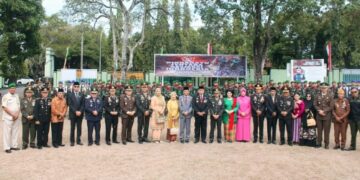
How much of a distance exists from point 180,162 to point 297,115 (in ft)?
13.0

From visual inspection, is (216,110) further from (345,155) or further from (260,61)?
(260,61)

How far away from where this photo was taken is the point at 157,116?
38.2ft

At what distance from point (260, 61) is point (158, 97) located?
1317cm

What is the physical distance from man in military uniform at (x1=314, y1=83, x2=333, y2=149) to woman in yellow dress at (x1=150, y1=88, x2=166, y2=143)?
4.00 m

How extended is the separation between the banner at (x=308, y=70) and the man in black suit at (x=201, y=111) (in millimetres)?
9451

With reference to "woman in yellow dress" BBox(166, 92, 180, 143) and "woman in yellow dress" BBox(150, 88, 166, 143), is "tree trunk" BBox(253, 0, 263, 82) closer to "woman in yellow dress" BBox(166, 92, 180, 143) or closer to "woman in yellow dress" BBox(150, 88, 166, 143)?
"woman in yellow dress" BBox(166, 92, 180, 143)

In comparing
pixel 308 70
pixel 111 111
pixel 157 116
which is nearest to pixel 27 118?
pixel 111 111

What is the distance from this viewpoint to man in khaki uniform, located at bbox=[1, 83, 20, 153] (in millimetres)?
10009

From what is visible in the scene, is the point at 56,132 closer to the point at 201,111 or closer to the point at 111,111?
the point at 111,111

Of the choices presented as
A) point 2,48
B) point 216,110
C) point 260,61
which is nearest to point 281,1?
point 260,61

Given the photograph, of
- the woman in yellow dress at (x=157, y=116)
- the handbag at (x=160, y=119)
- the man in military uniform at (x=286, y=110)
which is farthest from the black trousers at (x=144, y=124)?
the man in military uniform at (x=286, y=110)

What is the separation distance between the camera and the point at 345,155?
9.92 metres

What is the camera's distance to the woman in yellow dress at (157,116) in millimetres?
11586

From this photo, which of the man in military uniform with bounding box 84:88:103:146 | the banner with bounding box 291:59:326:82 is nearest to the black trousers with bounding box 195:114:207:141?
the man in military uniform with bounding box 84:88:103:146
